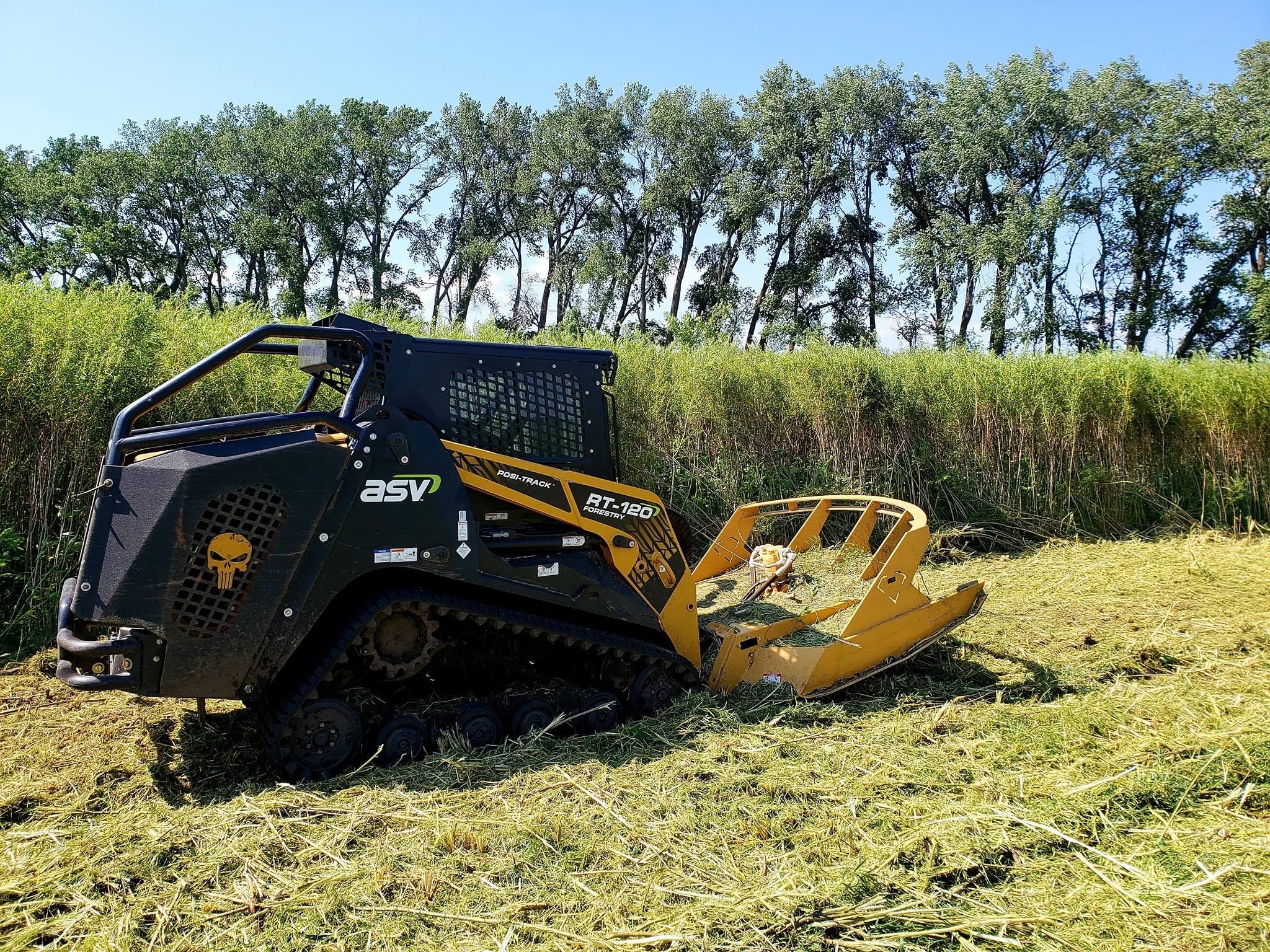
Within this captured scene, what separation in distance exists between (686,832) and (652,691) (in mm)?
1270

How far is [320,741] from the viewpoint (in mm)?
3639

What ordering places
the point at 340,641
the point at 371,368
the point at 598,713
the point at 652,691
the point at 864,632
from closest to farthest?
1. the point at 340,641
2. the point at 371,368
3. the point at 598,713
4. the point at 652,691
5. the point at 864,632

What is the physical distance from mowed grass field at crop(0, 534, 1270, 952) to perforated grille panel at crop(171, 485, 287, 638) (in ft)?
2.47

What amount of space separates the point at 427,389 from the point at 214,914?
2350 mm

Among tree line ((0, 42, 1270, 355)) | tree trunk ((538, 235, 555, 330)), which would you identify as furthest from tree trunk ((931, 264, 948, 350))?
tree trunk ((538, 235, 555, 330))

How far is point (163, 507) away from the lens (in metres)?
3.32

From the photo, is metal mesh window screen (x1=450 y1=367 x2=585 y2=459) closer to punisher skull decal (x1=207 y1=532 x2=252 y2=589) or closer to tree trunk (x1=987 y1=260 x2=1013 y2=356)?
punisher skull decal (x1=207 y1=532 x2=252 y2=589)

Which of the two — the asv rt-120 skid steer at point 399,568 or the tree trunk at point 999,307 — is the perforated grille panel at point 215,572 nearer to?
the asv rt-120 skid steer at point 399,568

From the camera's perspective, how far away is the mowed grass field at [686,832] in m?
2.68

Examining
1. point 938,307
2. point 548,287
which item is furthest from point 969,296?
point 548,287

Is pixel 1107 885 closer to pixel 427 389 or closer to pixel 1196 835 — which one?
pixel 1196 835

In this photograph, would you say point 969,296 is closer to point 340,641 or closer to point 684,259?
point 684,259

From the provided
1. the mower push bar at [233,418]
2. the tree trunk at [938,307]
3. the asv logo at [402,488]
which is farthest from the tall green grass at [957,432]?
the tree trunk at [938,307]

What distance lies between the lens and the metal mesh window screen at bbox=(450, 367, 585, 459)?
13.8 feet
